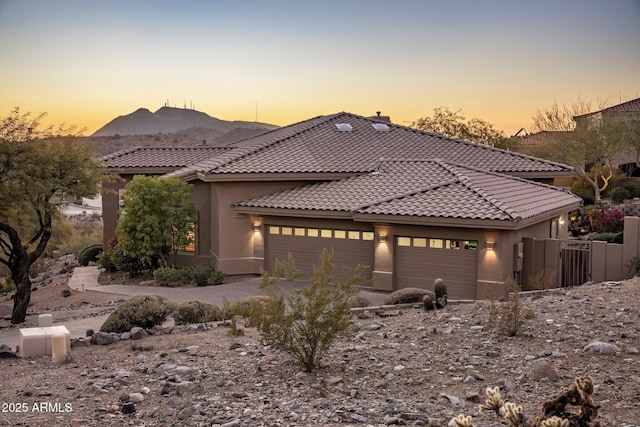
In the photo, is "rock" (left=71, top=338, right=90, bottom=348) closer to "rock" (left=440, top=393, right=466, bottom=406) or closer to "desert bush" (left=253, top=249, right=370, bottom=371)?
"desert bush" (left=253, top=249, right=370, bottom=371)

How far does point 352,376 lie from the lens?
907cm

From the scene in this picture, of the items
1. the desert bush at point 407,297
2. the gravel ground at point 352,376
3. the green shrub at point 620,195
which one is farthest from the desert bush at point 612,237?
the green shrub at point 620,195

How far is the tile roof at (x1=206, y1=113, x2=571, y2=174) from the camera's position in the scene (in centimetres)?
2467

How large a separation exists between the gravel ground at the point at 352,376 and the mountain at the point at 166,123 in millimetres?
102082

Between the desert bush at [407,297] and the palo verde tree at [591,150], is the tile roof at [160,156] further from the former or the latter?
the palo verde tree at [591,150]

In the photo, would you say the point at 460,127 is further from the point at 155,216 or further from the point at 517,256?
the point at 517,256

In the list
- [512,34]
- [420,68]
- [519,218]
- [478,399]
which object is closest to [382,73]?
[420,68]

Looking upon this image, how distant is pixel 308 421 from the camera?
743 cm

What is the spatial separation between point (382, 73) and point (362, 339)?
105 feet

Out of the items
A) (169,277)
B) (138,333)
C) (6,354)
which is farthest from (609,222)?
(6,354)

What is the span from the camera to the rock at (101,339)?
11867 millimetres

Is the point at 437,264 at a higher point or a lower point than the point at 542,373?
higher

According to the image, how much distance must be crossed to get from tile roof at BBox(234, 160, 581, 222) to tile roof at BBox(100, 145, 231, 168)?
7.74 meters

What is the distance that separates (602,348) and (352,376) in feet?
11.7
